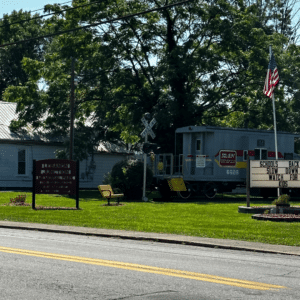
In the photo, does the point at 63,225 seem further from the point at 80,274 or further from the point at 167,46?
the point at 167,46

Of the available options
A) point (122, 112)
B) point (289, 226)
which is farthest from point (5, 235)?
point (122, 112)

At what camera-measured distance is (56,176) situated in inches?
973

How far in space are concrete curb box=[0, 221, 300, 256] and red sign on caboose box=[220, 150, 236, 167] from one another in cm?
1725

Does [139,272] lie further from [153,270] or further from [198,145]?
[198,145]

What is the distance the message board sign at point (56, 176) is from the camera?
24609mm

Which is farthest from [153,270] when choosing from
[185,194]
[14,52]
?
[14,52]

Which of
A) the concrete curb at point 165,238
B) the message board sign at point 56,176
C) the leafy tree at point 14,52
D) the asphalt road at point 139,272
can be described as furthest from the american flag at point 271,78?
the leafy tree at point 14,52

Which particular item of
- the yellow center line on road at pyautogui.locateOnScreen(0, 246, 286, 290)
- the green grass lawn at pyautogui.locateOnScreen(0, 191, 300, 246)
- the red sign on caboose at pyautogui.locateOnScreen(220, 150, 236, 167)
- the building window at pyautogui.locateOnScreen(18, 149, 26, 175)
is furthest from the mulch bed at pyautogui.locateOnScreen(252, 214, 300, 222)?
the building window at pyautogui.locateOnScreen(18, 149, 26, 175)

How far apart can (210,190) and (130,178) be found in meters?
5.77

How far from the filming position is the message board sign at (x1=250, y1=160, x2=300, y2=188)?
21547 millimetres

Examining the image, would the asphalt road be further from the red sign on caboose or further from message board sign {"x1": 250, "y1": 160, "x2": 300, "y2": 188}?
the red sign on caboose

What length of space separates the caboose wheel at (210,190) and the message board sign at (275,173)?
11.8m

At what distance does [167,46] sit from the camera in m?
40.0

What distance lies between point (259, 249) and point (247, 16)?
28955mm
